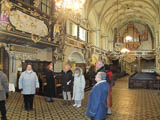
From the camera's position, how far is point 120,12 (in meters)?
23.9

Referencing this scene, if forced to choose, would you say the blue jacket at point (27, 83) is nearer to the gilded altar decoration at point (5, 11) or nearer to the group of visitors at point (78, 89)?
the group of visitors at point (78, 89)

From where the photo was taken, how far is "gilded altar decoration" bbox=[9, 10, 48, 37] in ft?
27.3

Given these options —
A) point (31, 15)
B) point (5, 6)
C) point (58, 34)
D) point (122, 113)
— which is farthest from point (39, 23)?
point (122, 113)

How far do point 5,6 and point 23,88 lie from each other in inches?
170

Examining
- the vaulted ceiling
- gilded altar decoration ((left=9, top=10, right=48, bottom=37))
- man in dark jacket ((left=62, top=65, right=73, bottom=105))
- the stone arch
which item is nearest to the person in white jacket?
man in dark jacket ((left=62, top=65, right=73, bottom=105))

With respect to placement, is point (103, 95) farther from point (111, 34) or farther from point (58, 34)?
point (111, 34)

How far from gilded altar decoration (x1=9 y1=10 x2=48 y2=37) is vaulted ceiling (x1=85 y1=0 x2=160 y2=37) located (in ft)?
27.0

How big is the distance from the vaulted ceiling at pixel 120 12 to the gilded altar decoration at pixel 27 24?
8.23 metres

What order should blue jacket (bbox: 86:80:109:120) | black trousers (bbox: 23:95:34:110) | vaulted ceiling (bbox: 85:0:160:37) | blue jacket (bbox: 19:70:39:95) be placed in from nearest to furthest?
blue jacket (bbox: 86:80:109:120)
blue jacket (bbox: 19:70:39:95)
black trousers (bbox: 23:95:34:110)
vaulted ceiling (bbox: 85:0:160:37)

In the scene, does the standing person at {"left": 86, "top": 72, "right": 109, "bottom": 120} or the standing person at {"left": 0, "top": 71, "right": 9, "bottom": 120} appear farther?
the standing person at {"left": 0, "top": 71, "right": 9, "bottom": 120}

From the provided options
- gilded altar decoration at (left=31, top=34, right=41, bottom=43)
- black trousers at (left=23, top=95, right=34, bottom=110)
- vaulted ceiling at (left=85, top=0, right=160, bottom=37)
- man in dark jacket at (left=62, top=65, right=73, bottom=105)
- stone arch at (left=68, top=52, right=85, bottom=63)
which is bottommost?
black trousers at (left=23, top=95, right=34, bottom=110)

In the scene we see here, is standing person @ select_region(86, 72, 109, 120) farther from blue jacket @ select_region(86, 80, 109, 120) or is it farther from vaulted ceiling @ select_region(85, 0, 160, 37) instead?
vaulted ceiling @ select_region(85, 0, 160, 37)

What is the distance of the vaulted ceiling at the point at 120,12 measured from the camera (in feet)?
63.2

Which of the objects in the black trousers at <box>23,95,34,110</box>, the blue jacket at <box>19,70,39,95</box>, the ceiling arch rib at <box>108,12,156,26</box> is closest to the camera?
the blue jacket at <box>19,70,39,95</box>
